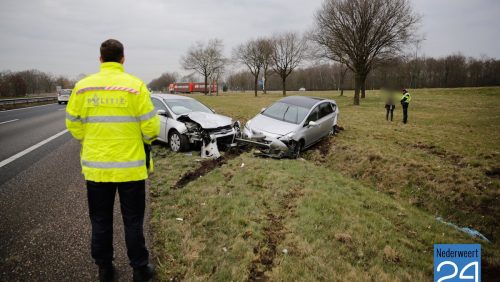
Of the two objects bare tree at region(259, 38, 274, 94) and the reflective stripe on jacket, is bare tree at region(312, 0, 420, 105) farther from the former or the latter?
bare tree at region(259, 38, 274, 94)

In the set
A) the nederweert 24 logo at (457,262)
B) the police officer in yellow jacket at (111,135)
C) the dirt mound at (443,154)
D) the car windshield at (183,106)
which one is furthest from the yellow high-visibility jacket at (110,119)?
the dirt mound at (443,154)

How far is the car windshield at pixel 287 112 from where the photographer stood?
30.9ft

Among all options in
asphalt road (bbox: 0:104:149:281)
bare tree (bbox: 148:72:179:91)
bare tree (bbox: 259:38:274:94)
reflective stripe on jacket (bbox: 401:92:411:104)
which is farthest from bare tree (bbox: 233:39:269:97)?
bare tree (bbox: 148:72:179:91)

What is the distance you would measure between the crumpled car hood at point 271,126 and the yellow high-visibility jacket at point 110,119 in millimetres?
6124

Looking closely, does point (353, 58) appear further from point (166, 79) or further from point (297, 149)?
point (166, 79)

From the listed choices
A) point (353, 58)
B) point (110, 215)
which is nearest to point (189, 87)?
point (353, 58)

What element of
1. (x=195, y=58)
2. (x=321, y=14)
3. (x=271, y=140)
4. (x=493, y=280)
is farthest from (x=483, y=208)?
(x=195, y=58)

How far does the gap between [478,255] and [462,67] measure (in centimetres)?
8178

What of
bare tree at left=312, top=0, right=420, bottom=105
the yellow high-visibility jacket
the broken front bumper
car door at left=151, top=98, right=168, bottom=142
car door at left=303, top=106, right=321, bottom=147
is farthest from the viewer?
bare tree at left=312, top=0, right=420, bottom=105

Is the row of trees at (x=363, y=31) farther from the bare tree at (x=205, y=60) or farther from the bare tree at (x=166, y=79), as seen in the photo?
the bare tree at (x=166, y=79)

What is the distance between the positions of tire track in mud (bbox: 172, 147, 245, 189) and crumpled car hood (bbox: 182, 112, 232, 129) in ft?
2.96

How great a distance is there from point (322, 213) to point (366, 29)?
82.9 ft

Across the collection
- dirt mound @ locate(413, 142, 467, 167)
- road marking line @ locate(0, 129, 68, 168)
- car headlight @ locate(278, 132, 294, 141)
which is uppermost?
car headlight @ locate(278, 132, 294, 141)

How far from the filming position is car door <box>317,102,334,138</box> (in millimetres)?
10359
